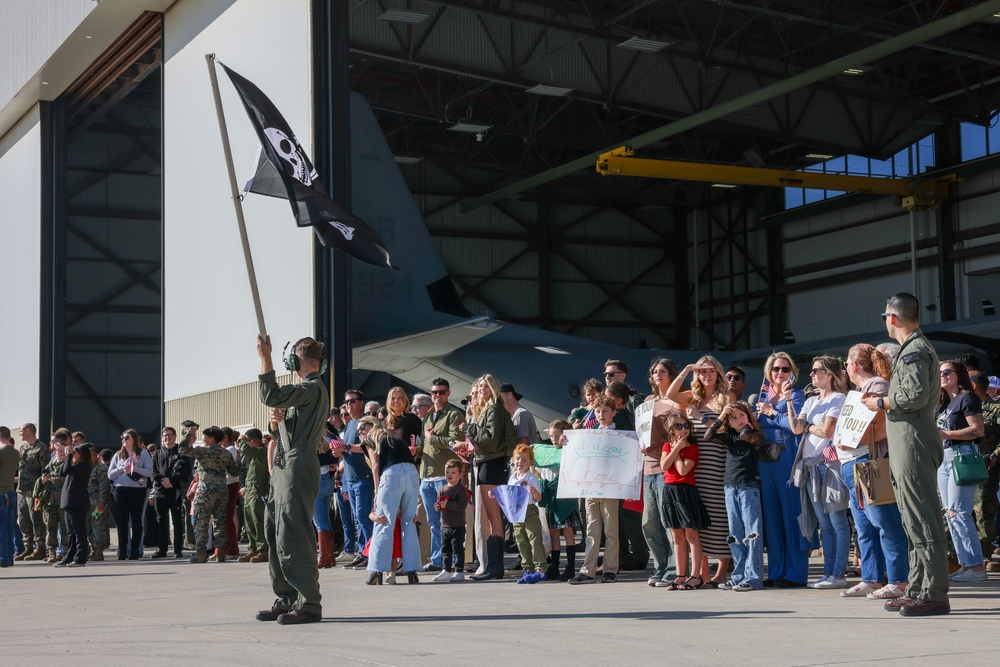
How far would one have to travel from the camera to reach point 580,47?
90.8 ft

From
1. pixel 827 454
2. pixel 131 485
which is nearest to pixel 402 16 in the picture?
pixel 131 485

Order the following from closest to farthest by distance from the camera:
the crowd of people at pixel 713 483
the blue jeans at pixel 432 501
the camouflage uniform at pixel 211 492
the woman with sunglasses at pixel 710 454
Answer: the crowd of people at pixel 713 483 < the woman with sunglasses at pixel 710 454 < the blue jeans at pixel 432 501 < the camouflage uniform at pixel 211 492

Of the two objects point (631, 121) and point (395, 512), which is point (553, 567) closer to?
point (395, 512)

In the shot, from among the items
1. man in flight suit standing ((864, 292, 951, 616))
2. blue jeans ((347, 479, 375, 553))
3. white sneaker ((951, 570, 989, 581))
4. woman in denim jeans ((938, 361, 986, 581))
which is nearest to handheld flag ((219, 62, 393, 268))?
blue jeans ((347, 479, 375, 553))

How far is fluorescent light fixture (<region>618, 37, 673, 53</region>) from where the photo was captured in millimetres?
24516

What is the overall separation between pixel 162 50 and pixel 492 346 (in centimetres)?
868

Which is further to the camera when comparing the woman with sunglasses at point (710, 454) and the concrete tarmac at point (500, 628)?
the woman with sunglasses at point (710, 454)

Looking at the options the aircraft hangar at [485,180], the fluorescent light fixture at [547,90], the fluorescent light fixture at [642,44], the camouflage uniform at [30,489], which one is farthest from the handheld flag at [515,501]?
the fluorescent light fixture at [547,90]

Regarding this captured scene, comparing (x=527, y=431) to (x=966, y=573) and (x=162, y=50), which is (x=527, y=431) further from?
(x=162, y=50)

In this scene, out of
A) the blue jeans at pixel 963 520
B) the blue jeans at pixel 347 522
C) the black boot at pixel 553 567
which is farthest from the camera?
the blue jeans at pixel 347 522

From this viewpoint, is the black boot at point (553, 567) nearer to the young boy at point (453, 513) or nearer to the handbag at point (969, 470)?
the young boy at point (453, 513)

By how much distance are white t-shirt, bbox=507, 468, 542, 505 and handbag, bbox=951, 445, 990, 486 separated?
3.55 m

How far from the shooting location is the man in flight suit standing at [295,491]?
23.0 ft

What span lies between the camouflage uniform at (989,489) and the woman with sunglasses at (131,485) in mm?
10475
